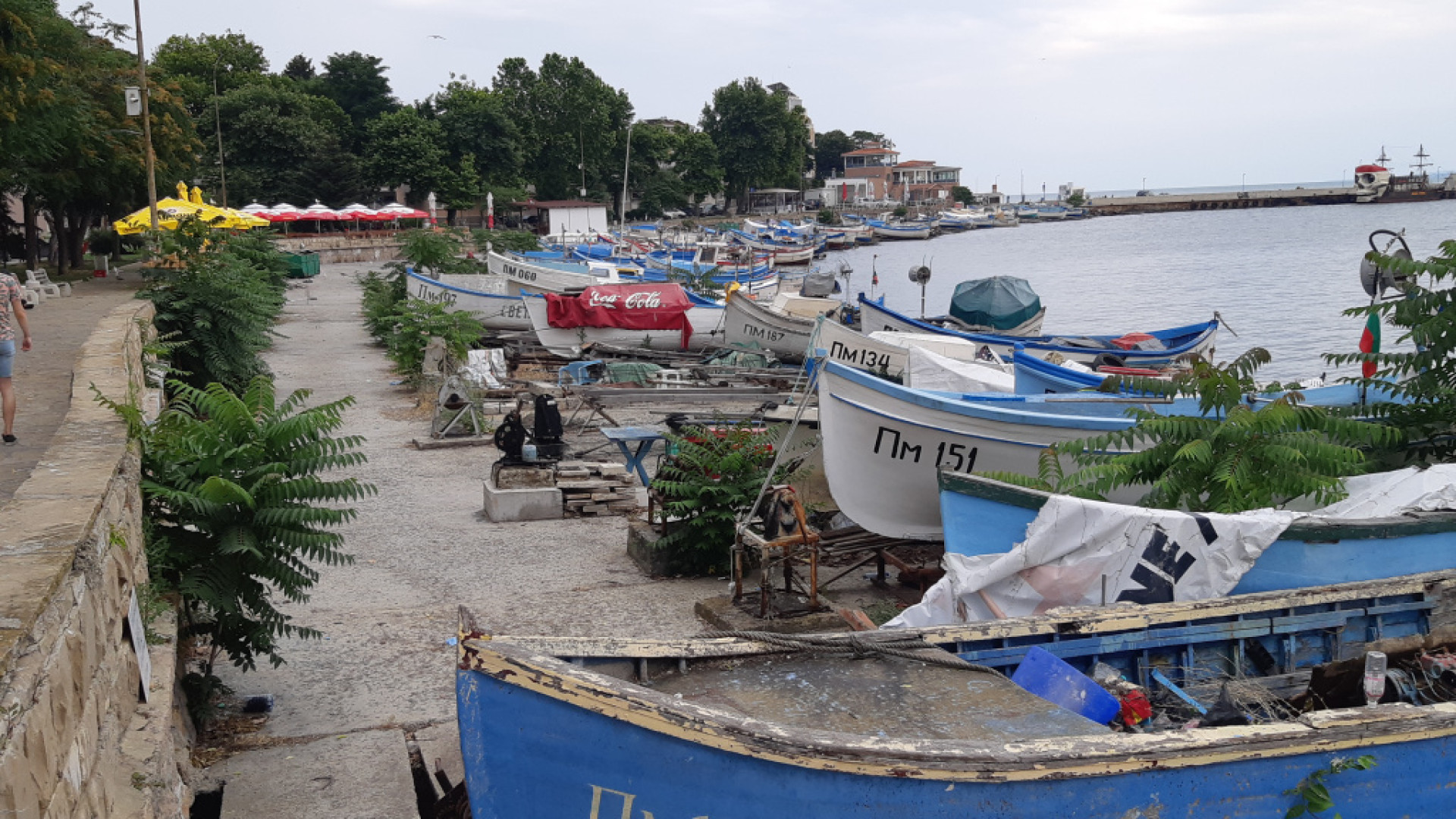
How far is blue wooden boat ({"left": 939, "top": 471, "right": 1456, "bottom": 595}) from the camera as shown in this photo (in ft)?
22.8

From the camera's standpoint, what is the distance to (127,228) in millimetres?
29312

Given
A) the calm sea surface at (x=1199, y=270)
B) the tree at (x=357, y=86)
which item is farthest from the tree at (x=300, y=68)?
the calm sea surface at (x=1199, y=270)

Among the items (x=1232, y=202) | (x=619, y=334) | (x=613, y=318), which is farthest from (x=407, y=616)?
(x=1232, y=202)

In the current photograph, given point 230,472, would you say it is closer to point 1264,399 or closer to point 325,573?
point 325,573

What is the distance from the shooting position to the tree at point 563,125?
91625mm

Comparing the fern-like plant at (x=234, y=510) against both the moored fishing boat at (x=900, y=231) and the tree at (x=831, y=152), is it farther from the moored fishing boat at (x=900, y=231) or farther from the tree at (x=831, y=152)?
the tree at (x=831, y=152)

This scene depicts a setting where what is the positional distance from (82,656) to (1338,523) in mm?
6774

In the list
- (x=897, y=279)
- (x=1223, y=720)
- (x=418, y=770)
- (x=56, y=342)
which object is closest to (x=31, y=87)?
(x=56, y=342)

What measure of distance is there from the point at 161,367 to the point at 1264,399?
12.7 metres

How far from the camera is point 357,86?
89.4 meters

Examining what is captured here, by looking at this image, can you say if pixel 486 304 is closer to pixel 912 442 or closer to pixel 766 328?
pixel 766 328

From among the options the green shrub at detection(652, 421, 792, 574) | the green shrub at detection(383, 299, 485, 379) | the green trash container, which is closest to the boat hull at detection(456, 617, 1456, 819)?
the green shrub at detection(652, 421, 792, 574)

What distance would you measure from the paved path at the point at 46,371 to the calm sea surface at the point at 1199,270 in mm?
24385

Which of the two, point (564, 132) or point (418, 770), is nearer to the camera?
point (418, 770)
